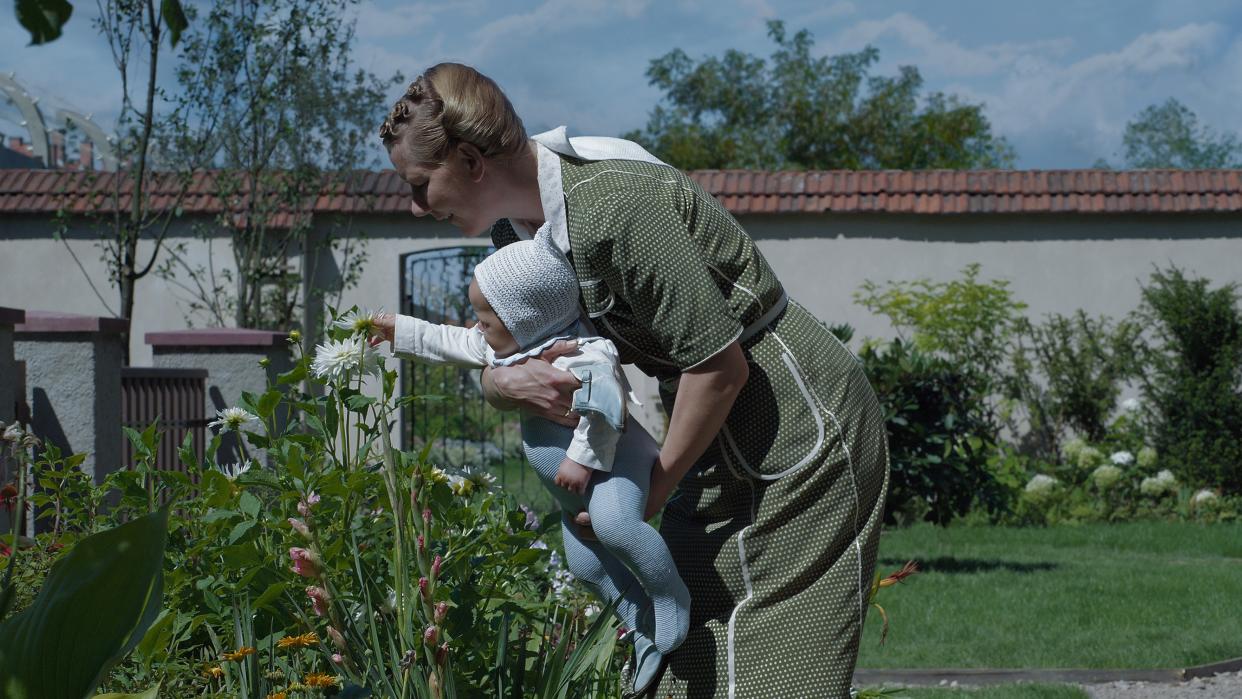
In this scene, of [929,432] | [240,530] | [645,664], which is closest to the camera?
[645,664]

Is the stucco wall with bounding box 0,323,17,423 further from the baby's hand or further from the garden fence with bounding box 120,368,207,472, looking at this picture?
the baby's hand

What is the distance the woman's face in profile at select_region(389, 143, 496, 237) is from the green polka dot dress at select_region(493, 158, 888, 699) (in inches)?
5.7

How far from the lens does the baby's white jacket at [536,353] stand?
69.7 inches

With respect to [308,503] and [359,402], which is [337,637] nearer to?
[308,503]

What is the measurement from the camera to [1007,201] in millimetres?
12141

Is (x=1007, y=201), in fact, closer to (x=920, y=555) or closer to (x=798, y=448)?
(x=920, y=555)

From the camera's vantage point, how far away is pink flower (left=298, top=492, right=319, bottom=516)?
1.94m

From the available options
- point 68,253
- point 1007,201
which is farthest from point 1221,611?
point 68,253

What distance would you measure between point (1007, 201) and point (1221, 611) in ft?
21.8

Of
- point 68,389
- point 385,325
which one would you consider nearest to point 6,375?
point 68,389

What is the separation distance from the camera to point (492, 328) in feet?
6.24

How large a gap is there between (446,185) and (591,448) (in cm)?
44

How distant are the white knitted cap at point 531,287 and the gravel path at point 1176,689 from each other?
3.47 m

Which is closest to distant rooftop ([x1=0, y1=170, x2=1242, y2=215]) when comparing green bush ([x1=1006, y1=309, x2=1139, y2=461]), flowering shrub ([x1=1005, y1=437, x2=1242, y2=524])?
green bush ([x1=1006, y1=309, x2=1139, y2=461])
